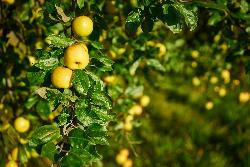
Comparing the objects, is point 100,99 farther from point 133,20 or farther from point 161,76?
point 161,76

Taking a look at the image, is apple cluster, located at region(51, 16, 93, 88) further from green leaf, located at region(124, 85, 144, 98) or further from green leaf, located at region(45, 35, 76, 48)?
green leaf, located at region(124, 85, 144, 98)

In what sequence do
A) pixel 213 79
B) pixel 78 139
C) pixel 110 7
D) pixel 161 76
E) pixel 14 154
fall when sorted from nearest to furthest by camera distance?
pixel 78 139 → pixel 14 154 → pixel 110 7 → pixel 161 76 → pixel 213 79

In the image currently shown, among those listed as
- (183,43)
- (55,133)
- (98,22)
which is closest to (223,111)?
(183,43)

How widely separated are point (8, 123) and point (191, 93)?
2779 mm

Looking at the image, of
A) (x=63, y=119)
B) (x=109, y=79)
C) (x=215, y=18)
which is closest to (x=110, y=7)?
(x=109, y=79)

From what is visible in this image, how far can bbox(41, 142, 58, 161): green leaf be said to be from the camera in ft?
3.65

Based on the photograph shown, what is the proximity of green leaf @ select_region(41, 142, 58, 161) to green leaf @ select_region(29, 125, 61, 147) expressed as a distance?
19 mm

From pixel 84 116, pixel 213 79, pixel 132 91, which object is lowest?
pixel 213 79

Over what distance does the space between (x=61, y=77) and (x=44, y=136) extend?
188mm

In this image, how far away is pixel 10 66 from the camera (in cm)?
203

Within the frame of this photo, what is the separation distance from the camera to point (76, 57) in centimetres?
115

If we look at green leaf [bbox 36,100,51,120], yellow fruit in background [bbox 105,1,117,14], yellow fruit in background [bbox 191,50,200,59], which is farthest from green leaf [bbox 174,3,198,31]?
yellow fruit in background [bbox 191,50,200,59]

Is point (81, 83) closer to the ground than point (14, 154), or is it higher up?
higher up

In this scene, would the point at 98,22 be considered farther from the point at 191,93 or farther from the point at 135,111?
the point at 191,93
